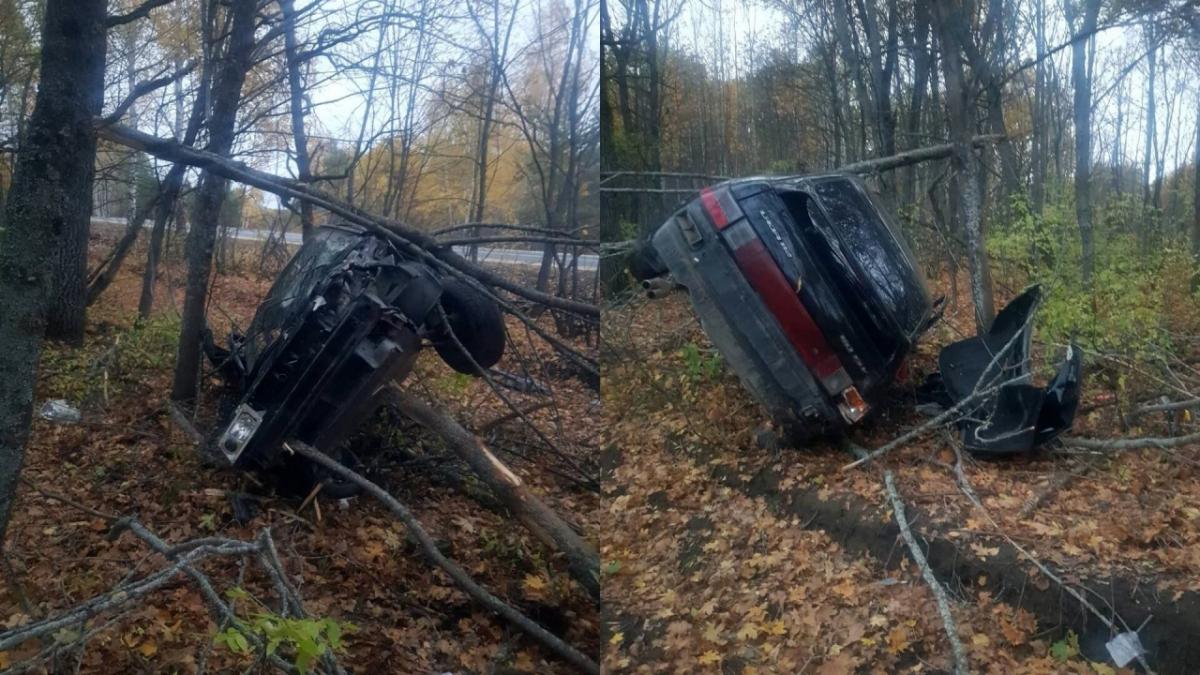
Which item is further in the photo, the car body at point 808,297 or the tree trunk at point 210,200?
the tree trunk at point 210,200

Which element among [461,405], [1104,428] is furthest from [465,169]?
[1104,428]

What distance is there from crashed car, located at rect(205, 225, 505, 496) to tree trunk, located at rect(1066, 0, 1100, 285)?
3.30 m

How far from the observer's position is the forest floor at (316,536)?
350 centimetres

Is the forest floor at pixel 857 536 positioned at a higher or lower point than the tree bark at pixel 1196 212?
lower

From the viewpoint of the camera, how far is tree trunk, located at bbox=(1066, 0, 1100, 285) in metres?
4.89

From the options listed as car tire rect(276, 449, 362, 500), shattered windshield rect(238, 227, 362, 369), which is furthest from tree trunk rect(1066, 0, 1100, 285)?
car tire rect(276, 449, 362, 500)

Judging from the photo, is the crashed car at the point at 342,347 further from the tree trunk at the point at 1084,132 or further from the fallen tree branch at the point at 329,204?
the tree trunk at the point at 1084,132

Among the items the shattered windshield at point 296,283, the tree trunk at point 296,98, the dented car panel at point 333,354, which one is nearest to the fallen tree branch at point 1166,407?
the dented car panel at point 333,354

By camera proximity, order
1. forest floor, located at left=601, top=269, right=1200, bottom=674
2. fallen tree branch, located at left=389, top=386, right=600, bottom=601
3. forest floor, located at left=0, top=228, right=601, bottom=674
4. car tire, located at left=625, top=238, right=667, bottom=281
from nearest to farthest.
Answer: forest floor, located at left=601, top=269, right=1200, bottom=674 → forest floor, located at left=0, top=228, right=601, bottom=674 → car tire, located at left=625, top=238, right=667, bottom=281 → fallen tree branch, located at left=389, top=386, right=600, bottom=601

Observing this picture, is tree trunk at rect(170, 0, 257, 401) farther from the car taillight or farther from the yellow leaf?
the yellow leaf

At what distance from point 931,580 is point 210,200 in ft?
17.9

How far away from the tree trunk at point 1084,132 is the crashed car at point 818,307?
0.85 m

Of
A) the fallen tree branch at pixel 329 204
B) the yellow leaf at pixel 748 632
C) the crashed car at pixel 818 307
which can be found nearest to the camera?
the yellow leaf at pixel 748 632

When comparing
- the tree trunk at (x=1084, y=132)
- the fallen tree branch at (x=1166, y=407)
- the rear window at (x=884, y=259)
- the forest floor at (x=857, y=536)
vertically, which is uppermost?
the tree trunk at (x=1084, y=132)
